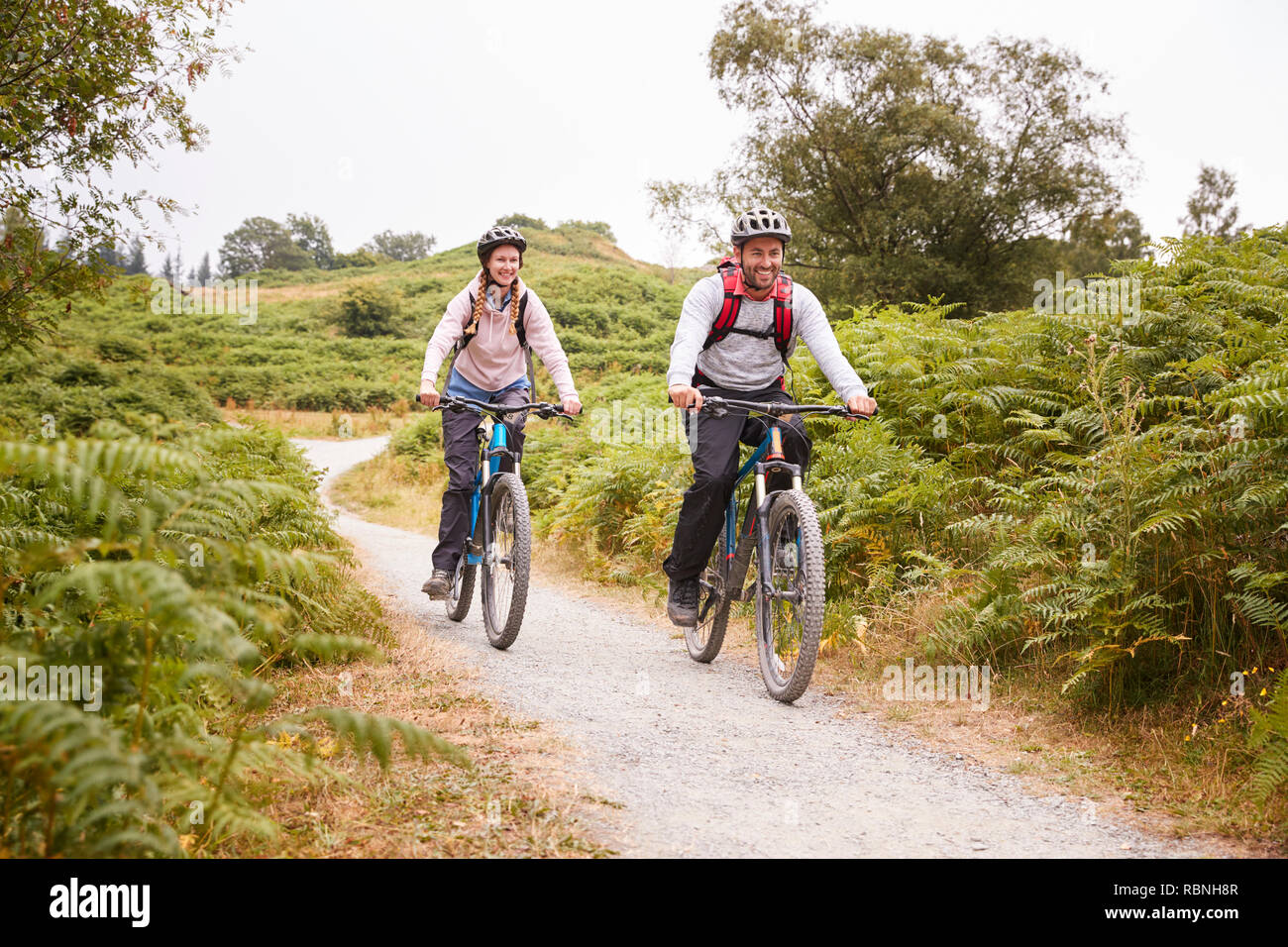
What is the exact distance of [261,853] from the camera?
256 cm

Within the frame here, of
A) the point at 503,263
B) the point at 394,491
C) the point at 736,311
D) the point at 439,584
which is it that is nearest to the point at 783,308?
the point at 736,311

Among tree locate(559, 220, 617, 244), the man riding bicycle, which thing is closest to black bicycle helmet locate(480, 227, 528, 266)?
the man riding bicycle

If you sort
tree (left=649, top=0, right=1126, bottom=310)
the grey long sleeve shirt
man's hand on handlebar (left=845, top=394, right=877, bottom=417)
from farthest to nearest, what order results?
1. tree (left=649, top=0, right=1126, bottom=310)
2. the grey long sleeve shirt
3. man's hand on handlebar (left=845, top=394, right=877, bottom=417)

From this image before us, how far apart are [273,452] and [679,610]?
15.9 feet

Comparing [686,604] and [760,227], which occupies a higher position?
[760,227]

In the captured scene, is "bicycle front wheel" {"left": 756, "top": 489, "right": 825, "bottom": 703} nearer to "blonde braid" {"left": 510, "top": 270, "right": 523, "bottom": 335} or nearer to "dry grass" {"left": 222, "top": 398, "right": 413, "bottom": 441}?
"blonde braid" {"left": 510, "top": 270, "right": 523, "bottom": 335}

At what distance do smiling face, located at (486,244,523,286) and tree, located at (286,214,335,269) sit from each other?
91.8 meters

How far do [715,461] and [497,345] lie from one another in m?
2.04

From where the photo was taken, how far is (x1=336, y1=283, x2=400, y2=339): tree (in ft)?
152

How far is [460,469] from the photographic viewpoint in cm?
634

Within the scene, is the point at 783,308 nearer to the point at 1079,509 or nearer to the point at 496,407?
the point at 1079,509

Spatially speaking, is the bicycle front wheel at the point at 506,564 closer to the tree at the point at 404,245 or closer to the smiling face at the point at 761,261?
the smiling face at the point at 761,261

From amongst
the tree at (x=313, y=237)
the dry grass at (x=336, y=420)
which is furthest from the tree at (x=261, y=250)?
the dry grass at (x=336, y=420)
